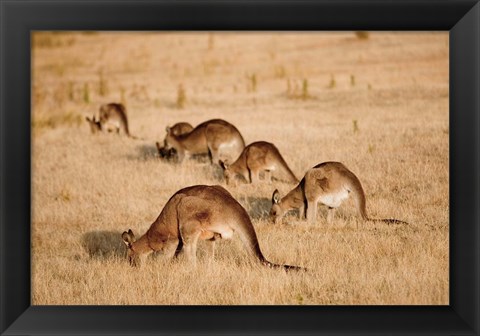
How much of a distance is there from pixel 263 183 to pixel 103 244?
3.22 m

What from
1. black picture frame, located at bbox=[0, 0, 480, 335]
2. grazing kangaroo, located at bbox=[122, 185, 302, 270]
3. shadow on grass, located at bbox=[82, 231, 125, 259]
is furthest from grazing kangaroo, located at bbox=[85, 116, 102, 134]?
black picture frame, located at bbox=[0, 0, 480, 335]

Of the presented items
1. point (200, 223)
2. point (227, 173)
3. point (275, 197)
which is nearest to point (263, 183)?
point (227, 173)

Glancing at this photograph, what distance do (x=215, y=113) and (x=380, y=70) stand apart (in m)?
6.07

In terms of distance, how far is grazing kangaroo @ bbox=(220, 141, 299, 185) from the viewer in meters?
11.8

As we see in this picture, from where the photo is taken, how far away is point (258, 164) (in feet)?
39.2

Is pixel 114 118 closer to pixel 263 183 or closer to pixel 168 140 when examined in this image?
pixel 168 140

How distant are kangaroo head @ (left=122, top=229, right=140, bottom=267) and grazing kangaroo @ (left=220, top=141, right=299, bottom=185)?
3.97 m

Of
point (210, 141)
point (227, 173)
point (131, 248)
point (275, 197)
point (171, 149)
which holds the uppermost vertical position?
point (210, 141)

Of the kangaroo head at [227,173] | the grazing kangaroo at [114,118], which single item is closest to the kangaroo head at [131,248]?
the kangaroo head at [227,173]

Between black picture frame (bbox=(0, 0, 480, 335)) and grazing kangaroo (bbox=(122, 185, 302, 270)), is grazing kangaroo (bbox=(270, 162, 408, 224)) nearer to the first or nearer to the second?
grazing kangaroo (bbox=(122, 185, 302, 270))

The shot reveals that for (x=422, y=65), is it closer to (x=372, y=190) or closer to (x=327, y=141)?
(x=327, y=141)

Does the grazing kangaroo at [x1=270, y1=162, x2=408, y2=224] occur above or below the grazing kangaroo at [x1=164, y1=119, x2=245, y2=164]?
below

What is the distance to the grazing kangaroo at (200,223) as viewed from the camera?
746 cm
